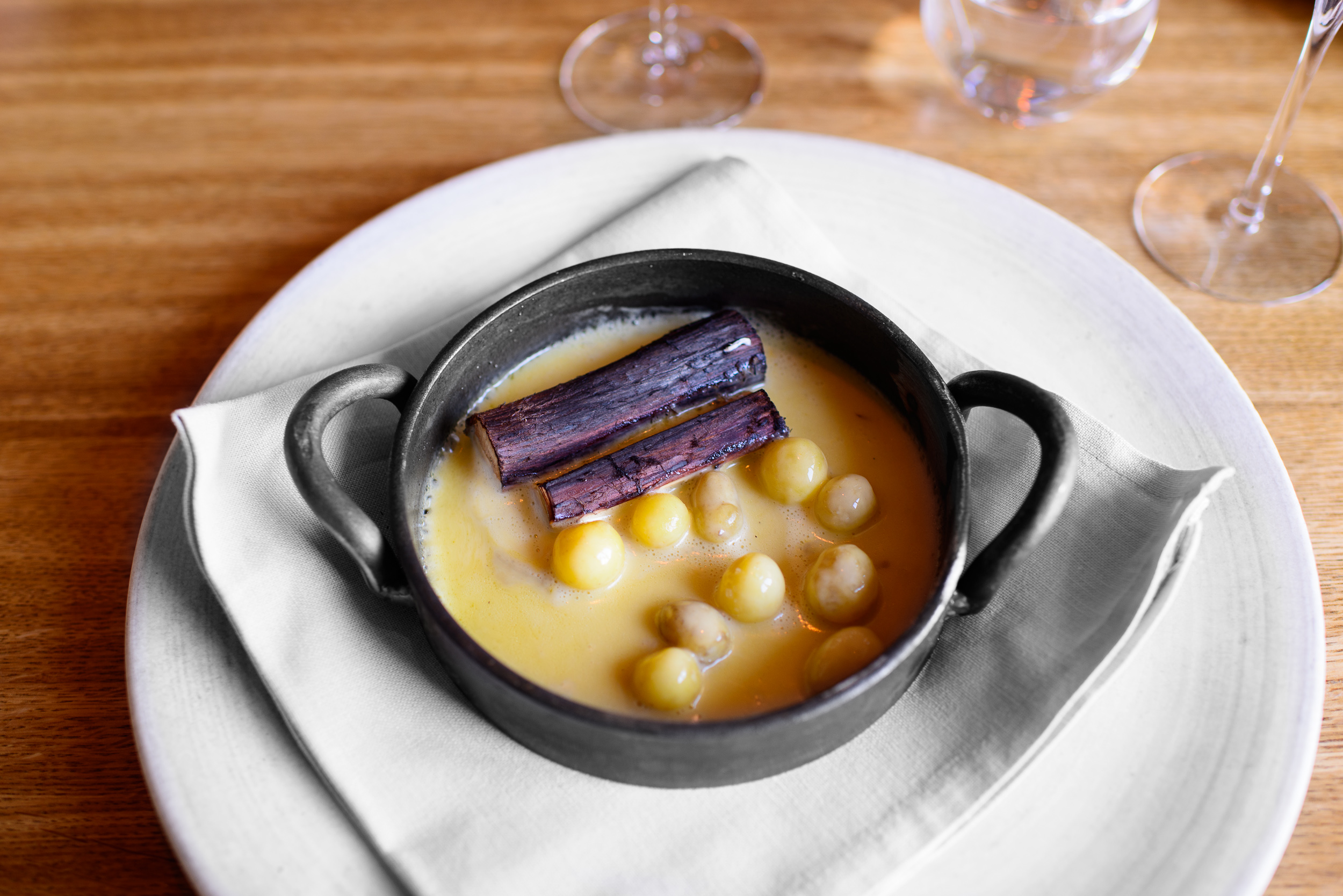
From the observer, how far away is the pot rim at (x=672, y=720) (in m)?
0.69

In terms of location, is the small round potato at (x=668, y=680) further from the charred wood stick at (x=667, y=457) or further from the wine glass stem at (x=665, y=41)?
the wine glass stem at (x=665, y=41)

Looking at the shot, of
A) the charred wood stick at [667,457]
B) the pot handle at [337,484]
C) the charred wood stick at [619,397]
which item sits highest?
the pot handle at [337,484]

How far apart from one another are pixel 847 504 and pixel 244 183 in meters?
0.90

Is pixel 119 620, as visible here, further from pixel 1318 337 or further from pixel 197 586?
pixel 1318 337

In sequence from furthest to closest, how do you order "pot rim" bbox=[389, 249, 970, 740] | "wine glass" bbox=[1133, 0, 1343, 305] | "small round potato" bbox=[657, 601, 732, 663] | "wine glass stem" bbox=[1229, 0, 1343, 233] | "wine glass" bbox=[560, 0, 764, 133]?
"wine glass" bbox=[560, 0, 764, 133] < "wine glass" bbox=[1133, 0, 1343, 305] < "wine glass stem" bbox=[1229, 0, 1343, 233] < "small round potato" bbox=[657, 601, 732, 663] < "pot rim" bbox=[389, 249, 970, 740]

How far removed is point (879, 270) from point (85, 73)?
3.68 feet

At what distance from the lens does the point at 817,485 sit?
0.91m

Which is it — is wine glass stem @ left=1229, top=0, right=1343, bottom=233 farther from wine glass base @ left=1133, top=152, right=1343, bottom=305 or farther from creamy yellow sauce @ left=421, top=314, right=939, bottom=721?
creamy yellow sauce @ left=421, top=314, right=939, bottom=721

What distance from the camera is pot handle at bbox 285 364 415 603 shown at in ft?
2.48

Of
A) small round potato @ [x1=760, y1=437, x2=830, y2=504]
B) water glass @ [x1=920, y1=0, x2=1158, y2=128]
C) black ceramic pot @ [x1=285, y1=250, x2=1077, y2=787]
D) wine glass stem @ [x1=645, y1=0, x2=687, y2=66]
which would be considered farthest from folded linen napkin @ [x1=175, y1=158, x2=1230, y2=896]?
wine glass stem @ [x1=645, y1=0, x2=687, y2=66]

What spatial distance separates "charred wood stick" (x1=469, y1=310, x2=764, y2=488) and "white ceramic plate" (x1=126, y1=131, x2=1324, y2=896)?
200 mm

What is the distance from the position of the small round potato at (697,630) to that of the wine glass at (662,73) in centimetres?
77

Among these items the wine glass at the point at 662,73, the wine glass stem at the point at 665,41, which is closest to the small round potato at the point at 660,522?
the wine glass at the point at 662,73

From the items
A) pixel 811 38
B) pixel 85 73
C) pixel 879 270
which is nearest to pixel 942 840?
pixel 879 270
